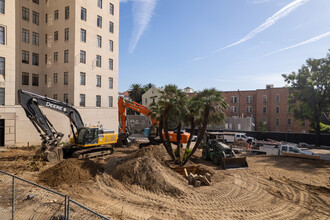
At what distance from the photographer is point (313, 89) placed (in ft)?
118

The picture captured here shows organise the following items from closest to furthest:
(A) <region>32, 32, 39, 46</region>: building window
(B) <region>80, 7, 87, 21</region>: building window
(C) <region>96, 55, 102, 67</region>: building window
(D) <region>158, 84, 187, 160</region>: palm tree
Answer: (D) <region>158, 84, 187, 160</region>: palm tree
(B) <region>80, 7, 87, 21</region>: building window
(A) <region>32, 32, 39, 46</region>: building window
(C) <region>96, 55, 102, 67</region>: building window

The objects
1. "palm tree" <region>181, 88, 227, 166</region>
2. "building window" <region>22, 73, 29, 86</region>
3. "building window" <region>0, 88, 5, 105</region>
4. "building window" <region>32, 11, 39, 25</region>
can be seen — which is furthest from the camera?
"building window" <region>32, 11, 39, 25</region>

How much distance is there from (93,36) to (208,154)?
25.3m

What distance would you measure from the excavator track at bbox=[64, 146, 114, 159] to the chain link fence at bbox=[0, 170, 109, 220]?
7688mm

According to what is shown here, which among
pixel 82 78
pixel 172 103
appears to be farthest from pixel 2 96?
Result: pixel 172 103

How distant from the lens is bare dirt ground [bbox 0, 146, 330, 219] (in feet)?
33.4

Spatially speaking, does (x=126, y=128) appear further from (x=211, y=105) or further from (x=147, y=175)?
(x=147, y=175)

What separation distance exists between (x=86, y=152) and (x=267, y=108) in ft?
155

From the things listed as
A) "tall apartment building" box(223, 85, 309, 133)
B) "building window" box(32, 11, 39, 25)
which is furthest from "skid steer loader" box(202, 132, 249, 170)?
"tall apartment building" box(223, 85, 309, 133)

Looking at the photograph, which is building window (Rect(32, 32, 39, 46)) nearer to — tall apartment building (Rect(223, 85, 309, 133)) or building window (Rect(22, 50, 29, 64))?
building window (Rect(22, 50, 29, 64))

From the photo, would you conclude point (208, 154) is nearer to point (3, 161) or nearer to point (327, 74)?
point (3, 161)

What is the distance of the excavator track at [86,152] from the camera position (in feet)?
64.5

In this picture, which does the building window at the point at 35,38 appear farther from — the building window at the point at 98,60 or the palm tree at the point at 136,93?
the palm tree at the point at 136,93

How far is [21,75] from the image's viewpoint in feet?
107
